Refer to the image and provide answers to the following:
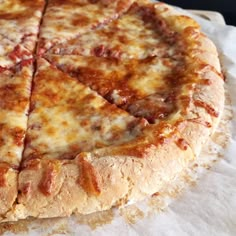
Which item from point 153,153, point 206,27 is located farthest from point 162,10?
point 153,153

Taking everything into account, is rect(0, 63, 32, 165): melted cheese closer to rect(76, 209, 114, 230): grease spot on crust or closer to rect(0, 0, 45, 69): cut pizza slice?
rect(0, 0, 45, 69): cut pizza slice

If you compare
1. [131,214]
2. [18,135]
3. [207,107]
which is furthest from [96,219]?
[207,107]

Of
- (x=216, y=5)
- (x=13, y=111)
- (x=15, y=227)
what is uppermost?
(x=13, y=111)

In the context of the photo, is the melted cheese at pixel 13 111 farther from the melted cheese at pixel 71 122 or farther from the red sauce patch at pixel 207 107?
the red sauce patch at pixel 207 107

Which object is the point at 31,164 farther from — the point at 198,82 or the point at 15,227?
the point at 198,82

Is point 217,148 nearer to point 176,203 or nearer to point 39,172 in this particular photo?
point 176,203

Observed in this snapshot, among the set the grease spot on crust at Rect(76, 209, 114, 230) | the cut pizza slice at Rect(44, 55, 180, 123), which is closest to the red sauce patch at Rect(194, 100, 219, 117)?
the cut pizza slice at Rect(44, 55, 180, 123)
